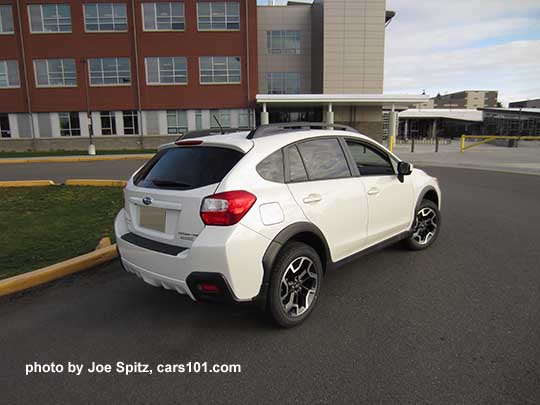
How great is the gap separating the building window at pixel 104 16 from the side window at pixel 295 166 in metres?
32.0

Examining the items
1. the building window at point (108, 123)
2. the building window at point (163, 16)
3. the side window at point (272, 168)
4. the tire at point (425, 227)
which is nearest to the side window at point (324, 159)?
the side window at point (272, 168)

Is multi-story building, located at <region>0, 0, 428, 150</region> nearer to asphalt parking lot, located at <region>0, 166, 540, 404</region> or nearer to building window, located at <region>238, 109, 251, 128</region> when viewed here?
building window, located at <region>238, 109, 251, 128</region>

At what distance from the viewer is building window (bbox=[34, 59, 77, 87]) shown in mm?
30375

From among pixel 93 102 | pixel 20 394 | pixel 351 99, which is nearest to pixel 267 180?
pixel 20 394

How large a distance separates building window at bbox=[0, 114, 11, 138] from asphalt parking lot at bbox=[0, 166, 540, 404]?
109ft

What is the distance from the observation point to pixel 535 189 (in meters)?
10.4

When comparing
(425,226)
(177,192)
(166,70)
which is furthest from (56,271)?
(166,70)

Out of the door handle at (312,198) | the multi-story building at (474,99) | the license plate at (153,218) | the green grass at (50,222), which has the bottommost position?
the green grass at (50,222)

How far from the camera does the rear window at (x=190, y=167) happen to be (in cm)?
312

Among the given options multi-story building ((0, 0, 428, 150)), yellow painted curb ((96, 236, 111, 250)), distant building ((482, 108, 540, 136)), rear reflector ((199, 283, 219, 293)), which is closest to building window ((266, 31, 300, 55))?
multi-story building ((0, 0, 428, 150))

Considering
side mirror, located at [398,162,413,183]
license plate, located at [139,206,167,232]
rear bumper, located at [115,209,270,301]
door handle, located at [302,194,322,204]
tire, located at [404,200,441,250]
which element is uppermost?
side mirror, located at [398,162,413,183]

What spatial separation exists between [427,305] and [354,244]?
869mm

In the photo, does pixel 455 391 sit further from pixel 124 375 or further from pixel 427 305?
pixel 124 375

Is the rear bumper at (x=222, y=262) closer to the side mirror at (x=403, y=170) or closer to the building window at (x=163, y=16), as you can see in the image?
the side mirror at (x=403, y=170)
